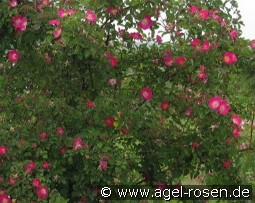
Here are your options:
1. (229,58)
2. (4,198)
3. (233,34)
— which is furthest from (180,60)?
(4,198)

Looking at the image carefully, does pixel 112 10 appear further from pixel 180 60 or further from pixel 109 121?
pixel 109 121

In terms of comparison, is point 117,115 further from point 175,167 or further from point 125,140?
point 175,167

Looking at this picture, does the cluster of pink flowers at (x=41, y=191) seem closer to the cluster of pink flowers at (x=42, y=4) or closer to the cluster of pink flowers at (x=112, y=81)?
the cluster of pink flowers at (x=112, y=81)

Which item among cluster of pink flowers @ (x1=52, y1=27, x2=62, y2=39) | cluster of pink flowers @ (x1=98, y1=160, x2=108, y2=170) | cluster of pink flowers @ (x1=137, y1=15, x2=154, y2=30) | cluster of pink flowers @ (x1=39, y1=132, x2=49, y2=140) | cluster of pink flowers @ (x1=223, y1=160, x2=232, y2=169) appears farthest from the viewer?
cluster of pink flowers @ (x1=223, y1=160, x2=232, y2=169)

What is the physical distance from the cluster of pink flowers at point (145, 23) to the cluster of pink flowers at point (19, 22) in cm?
72

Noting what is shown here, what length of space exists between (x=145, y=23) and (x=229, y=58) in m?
0.59

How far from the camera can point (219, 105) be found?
105 inches

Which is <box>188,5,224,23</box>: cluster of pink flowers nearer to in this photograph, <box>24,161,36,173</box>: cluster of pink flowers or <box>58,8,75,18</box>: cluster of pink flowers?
<box>58,8,75,18</box>: cluster of pink flowers

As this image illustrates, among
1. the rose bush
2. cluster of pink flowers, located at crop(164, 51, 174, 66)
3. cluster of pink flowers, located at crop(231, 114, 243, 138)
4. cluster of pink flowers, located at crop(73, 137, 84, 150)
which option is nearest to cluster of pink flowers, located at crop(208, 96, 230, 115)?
the rose bush

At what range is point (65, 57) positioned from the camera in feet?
9.42

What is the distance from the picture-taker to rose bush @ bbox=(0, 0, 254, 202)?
2.75 m

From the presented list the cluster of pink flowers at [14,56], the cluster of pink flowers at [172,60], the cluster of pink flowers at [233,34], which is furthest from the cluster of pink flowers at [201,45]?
the cluster of pink flowers at [14,56]

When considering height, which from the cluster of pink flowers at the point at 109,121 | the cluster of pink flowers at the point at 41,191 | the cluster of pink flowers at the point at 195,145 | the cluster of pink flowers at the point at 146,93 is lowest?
the cluster of pink flowers at the point at 41,191

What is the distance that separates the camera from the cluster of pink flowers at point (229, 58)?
109 inches
